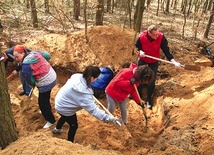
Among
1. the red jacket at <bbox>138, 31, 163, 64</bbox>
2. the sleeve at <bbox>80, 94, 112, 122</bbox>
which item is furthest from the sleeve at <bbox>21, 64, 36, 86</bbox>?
the red jacket at <bbox>138, 31, 163, 64</bbox>

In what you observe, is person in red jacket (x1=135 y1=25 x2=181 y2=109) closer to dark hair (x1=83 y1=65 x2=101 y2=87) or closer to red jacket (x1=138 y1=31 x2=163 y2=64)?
red jacket (x1=138 y1=31 x2=163 y2=64)

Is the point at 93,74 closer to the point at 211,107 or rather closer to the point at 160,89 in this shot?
the point at 211,107

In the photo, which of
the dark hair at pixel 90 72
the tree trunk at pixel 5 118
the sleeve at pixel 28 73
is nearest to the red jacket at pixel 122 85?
the dark hair at pixel 90 72

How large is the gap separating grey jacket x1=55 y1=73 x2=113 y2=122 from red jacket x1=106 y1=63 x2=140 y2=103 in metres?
0.89

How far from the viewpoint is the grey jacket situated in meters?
3.42

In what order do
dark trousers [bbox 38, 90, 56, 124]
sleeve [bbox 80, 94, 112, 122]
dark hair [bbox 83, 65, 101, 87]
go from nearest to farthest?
dark hair [bbox 83, 65, 101, 87], sleeve [bbox 80, 94, 112, 122], dark trousers [bbox 38, 90, 56, 124]

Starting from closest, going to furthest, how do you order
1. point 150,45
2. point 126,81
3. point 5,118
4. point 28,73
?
point 5,118 → point 28,73 → point 126,81 → point 150,45

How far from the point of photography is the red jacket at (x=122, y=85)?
4227 millimetres

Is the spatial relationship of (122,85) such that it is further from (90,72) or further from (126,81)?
(90,72)

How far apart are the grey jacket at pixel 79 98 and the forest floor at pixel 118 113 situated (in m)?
0.47

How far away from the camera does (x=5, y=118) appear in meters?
2.83

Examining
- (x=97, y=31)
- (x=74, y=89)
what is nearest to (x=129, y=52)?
(x=97, y=31)

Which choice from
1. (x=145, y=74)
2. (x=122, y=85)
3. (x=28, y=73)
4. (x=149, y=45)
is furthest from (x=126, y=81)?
(x=28, y=73)

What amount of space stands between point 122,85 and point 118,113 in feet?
5.77
